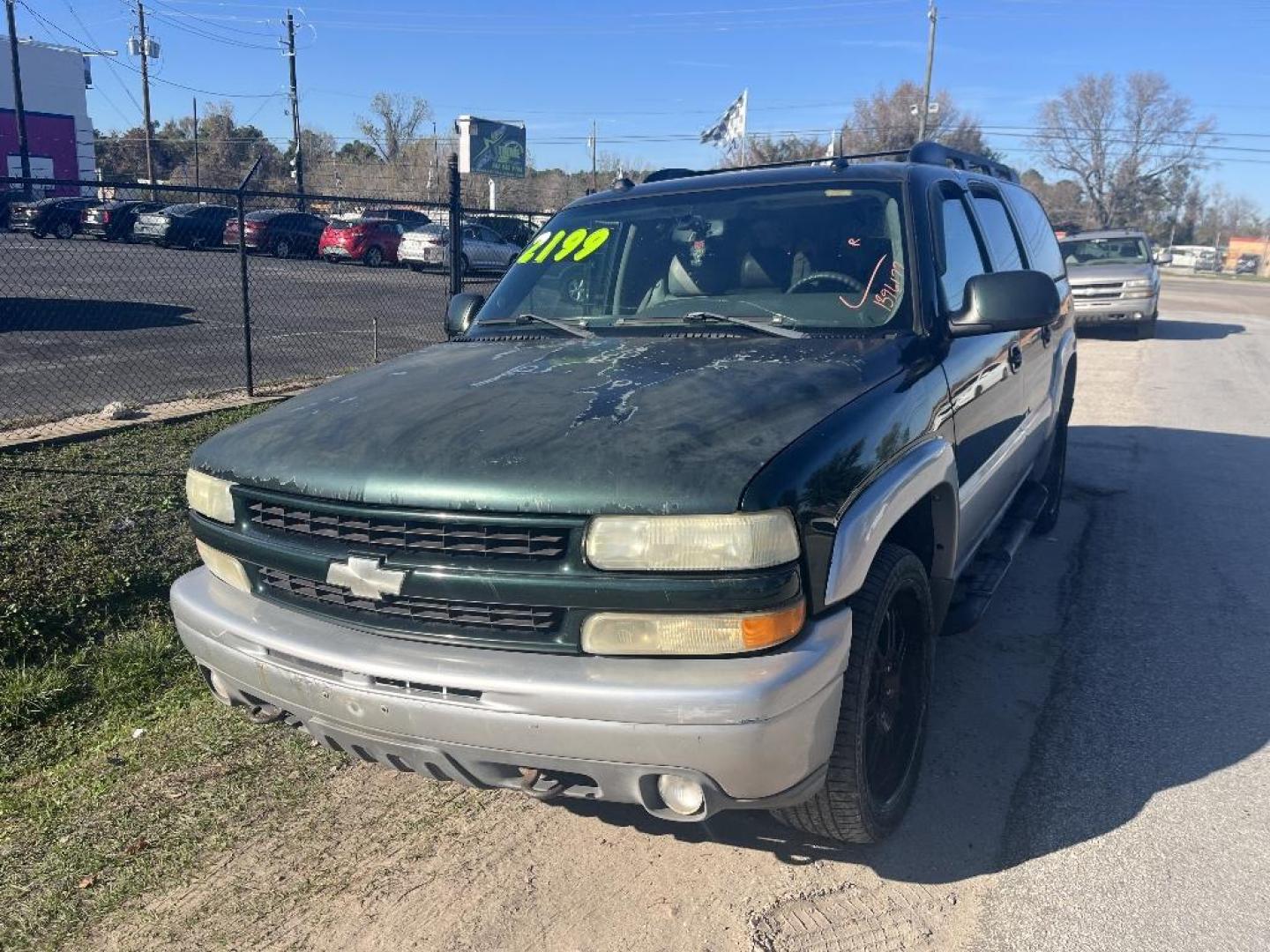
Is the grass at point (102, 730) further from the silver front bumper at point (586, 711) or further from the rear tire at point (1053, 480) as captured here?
the rear tire at point (1053, 480)

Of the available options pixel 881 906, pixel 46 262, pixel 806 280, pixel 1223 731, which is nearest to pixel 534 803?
pixel 881 906

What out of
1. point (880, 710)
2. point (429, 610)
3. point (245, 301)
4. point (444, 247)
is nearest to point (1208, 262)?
point (444, 247)

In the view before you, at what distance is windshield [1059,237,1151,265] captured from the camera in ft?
58.2

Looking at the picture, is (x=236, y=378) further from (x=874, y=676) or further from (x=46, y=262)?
(x=46, y=262)

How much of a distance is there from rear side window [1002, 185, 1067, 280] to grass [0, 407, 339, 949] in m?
4.18

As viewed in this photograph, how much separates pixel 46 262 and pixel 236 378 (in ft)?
43.7

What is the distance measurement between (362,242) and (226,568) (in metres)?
26.2

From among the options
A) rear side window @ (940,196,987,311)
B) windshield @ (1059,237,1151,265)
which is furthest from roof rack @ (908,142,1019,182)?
windshield @ (1059,237,1151,265)

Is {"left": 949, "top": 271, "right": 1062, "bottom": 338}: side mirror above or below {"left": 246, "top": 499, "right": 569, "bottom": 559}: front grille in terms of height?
above

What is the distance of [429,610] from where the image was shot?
98.5 inches

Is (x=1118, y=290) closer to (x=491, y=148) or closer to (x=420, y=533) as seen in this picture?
(x=420, y=533)

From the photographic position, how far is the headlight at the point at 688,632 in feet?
7.54

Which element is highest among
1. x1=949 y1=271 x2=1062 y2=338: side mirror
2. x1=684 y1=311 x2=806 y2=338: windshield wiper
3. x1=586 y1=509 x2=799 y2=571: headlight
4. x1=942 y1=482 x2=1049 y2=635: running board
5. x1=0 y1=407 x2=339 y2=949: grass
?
x1=949 y1=271 x2=1062 y2=338: side mirror

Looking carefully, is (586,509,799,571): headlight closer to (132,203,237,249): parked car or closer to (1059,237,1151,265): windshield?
(1059,237,1151,265): windshield
